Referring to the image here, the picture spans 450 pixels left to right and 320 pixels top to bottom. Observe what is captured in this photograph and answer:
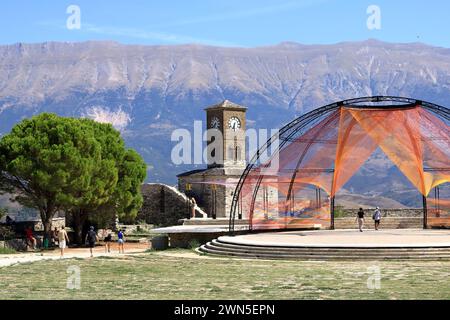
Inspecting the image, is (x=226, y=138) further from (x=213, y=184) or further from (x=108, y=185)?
(x=108, y=185)

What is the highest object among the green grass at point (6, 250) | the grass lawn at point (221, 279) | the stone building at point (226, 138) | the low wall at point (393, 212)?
the stone building at point (226, 138)

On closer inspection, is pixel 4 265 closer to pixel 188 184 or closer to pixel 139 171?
pixel 139 171

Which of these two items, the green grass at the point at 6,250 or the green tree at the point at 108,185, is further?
the green tree at the point at 108,185

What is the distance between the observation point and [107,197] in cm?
4431

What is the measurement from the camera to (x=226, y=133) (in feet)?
235

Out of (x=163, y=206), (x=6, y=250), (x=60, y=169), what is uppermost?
(x=60, y=169)

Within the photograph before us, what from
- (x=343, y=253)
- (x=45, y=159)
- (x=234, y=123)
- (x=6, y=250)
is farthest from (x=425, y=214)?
(x=234, y=123)

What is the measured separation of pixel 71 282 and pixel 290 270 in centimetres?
630

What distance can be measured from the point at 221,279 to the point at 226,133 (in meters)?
50.9

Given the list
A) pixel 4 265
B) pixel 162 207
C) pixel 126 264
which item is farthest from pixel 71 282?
pixel 162 207

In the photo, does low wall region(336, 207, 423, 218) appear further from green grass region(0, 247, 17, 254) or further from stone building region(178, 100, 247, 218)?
green grass region(0, 247, 17, 254)

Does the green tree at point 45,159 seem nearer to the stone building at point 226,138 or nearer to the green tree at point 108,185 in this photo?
the green tree at point 108,185

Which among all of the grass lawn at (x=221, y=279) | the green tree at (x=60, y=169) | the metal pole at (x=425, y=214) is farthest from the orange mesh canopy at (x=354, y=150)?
the grass lawn at (x=221, y=279)

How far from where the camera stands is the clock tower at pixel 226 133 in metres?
71.5
